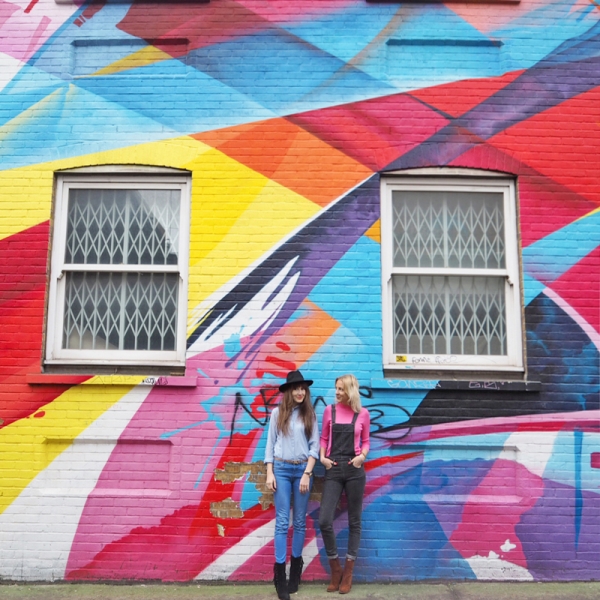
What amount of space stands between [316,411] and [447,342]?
1.46 meters

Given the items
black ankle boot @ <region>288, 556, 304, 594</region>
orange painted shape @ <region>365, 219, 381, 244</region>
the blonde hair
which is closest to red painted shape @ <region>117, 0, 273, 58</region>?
orange painted shape @ <region>365, 219, 381, 244</region>

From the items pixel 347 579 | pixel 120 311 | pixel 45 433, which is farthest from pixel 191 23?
pixel 347 579

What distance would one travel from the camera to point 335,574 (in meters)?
5.57

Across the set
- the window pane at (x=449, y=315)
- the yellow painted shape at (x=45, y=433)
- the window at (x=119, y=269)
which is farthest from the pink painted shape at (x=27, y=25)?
the window pane at (x=449, y=315)

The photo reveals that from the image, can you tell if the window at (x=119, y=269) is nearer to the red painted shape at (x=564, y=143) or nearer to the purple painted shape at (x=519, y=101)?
the purple painted shape at (x=519, y=101)

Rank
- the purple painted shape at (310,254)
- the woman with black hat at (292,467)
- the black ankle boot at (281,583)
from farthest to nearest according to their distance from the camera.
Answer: the purple painted shape at (310,254)
the woman with black hat at (292,467)
the black ankle boot at (281,583)

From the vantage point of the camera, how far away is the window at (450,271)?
6.26 m

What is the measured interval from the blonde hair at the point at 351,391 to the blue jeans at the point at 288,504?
661mm

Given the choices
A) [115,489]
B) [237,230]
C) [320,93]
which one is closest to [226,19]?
[320,93]

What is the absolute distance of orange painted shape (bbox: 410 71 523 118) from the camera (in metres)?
6.38

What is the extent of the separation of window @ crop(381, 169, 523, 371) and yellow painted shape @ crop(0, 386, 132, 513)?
2779mm

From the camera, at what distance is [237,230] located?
626 cm

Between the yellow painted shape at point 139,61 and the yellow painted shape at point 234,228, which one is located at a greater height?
the yellow painted shape at point 139,61

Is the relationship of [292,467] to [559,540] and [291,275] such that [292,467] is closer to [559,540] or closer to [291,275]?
[291,275]
